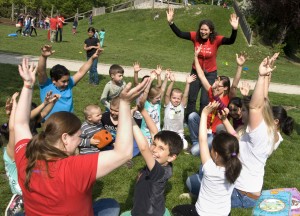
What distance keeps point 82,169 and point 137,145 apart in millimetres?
1699

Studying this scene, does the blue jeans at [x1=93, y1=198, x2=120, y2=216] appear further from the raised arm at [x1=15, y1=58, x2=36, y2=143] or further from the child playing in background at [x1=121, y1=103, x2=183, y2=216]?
the raised arm at [x1=15, y1=58, x2=36, y2=143]

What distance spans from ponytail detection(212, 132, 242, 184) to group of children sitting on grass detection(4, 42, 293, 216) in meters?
0.01

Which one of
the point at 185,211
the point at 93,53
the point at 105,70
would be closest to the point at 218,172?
the point at 185,211

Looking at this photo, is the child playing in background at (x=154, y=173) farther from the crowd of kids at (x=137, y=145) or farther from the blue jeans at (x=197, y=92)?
the blue jeans at (x=197, y=92)

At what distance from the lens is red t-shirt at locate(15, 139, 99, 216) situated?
7.50ft

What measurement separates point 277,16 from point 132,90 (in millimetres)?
31717

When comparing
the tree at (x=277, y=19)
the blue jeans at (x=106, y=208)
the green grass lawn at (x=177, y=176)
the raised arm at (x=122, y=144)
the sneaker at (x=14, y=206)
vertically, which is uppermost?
the tree at (x=277, y=19)

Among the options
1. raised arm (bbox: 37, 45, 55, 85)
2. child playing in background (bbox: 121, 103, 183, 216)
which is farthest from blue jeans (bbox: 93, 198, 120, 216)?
raised arm (bbox: 37, 45, 55, 85)

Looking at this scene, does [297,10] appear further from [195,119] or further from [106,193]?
[106,193]

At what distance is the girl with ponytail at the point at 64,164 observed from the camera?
7.42 ft

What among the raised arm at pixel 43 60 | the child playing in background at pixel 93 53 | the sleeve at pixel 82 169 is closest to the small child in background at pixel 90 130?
the raised arm at pixel 43 60

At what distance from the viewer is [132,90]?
220cm

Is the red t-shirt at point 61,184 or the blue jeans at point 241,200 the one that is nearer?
the red t-shirt at point 61,184

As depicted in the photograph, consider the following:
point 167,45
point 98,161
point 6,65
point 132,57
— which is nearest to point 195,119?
point 98,161
